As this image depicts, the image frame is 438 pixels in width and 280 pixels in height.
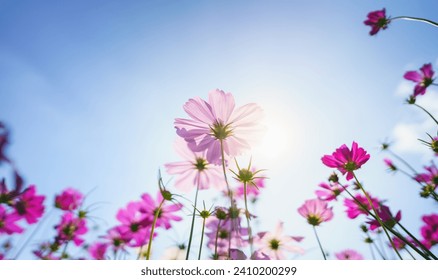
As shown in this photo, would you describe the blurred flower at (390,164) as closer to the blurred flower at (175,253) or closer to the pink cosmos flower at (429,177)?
the pink cosmos flower at (429,177)

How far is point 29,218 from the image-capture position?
0.64m

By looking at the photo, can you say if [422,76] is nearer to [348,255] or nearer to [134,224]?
[348,255]

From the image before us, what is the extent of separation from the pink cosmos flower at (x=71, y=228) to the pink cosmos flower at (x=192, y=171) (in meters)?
0.49

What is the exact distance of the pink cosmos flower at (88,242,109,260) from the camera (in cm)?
94

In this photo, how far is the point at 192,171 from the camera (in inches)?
29.8

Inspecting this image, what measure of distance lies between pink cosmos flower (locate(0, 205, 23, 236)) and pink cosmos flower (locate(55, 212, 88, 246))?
0.32 metres

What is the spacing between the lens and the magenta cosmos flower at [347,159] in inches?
24.7

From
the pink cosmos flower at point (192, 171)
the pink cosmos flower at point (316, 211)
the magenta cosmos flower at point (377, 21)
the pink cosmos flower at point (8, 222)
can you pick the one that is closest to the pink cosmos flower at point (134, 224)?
the pink cosmos flower at point (192, 171)

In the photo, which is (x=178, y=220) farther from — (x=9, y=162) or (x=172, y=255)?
(x=9, y=162)

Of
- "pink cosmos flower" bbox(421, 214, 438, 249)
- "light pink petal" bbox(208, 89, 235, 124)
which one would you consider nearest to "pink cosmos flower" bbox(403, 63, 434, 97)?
"pink cosmos flower" bbox(421, 214, 438, 249)

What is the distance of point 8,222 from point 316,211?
→ 2.72 feet

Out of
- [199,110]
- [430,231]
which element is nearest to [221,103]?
[199,110]
